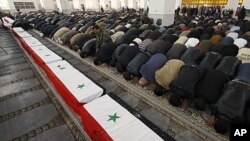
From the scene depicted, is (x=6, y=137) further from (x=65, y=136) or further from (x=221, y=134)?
(x=221, y=134)

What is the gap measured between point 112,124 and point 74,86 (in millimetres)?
1132

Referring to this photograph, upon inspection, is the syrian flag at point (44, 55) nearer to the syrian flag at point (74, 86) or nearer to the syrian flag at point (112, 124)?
the syrian flag at point (74, 86)

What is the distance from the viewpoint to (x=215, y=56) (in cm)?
302

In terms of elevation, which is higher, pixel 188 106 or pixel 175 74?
pixel 175 74

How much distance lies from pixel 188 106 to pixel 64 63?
2.68 metres

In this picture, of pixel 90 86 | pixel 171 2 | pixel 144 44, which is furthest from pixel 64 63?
pixel 171 2

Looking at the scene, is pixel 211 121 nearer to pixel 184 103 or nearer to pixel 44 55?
pixel 184 103

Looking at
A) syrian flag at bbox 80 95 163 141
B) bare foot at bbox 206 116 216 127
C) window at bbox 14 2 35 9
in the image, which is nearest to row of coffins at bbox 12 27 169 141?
syrian flag at bbox 80 95 163 141

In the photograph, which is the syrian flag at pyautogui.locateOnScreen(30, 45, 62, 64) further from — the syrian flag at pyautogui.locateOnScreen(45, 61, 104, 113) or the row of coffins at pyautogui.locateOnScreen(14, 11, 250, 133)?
the row of coffins at pyautogui.locateOnScreen(14, 11, 250, 133)

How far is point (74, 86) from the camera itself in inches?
104

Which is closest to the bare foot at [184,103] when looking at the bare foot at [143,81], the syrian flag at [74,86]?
the bare foot at [143,81]

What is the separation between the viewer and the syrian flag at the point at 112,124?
5.38 ft

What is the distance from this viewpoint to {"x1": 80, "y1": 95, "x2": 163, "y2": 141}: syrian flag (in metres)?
1.64

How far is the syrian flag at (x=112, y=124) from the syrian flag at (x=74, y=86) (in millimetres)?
229
